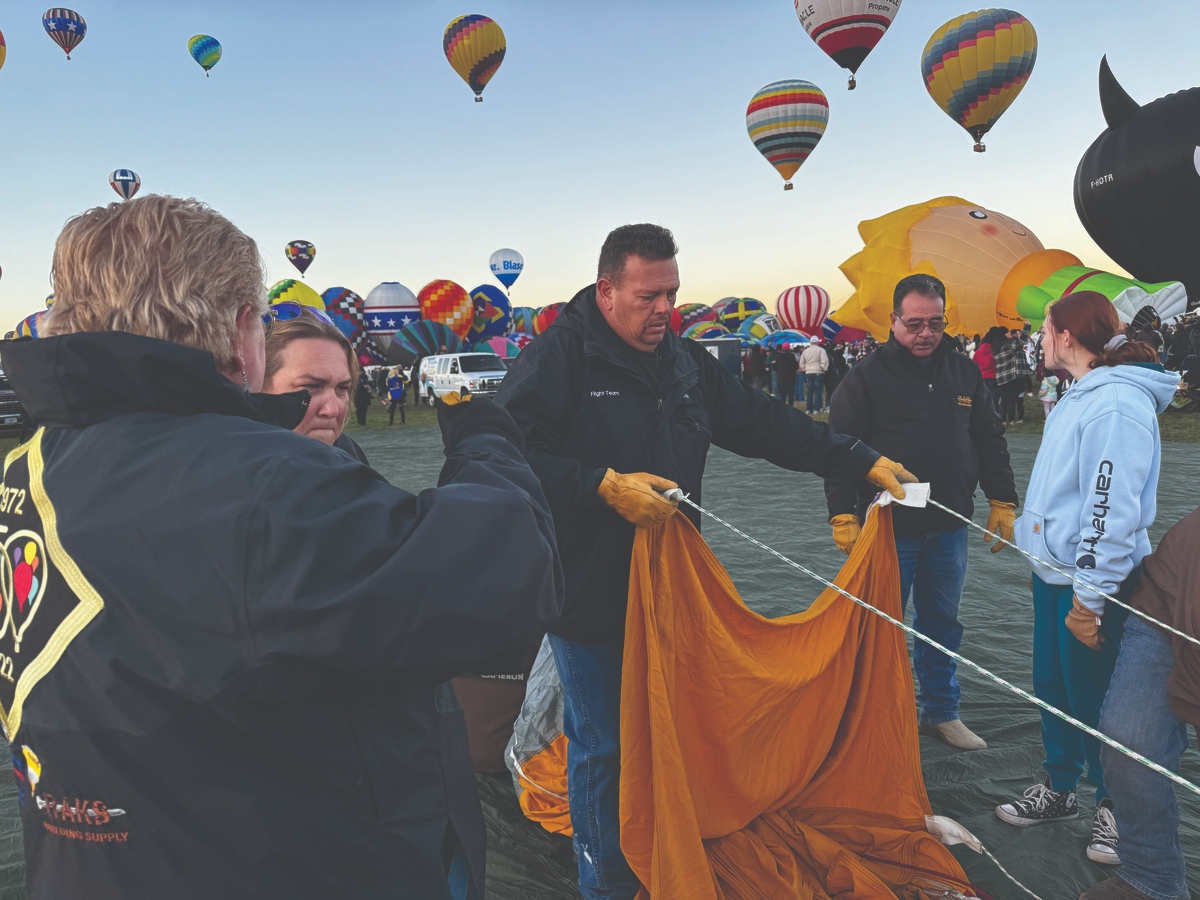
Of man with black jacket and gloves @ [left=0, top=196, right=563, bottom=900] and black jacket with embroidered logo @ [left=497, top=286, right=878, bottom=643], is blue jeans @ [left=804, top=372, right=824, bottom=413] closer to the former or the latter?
black jacket with embroidered logo @ [left=497, top=286, right=878, bottom=643]

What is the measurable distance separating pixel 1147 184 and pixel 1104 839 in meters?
21.7

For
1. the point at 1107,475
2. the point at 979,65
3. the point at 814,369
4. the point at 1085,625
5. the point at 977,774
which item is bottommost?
the point at 977,774

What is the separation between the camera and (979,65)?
749 inches

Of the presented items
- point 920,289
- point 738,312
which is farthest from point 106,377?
point 738,312

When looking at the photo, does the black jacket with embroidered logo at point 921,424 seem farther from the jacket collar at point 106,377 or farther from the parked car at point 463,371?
the parked car at point 463,371

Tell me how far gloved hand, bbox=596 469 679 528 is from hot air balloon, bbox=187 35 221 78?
136ft

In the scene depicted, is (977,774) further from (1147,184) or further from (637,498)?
(1147,184)

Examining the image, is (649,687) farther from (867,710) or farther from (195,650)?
(195,650)

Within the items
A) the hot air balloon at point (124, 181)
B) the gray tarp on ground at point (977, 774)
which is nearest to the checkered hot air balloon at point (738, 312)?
the hot air balloon at point (124, 181)

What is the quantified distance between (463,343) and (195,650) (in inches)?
1468

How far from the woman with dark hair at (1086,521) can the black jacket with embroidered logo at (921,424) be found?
65 cm

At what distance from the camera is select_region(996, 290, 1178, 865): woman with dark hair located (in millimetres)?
2457

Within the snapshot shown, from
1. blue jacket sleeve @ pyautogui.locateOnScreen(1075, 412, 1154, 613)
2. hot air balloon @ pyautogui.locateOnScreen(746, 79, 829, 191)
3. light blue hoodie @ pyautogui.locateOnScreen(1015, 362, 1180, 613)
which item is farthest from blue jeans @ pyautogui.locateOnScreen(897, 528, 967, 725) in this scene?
hot air balloon @ pyautogui.locateOnScreen(746, 79, 829, 191)

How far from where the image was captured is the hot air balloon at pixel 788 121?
2216cm
